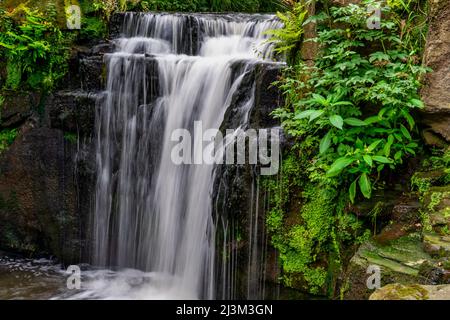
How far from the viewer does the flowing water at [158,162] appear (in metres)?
5.43

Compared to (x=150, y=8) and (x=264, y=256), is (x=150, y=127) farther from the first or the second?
(x=150, y=8)

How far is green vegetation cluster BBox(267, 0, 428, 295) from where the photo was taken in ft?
13.0

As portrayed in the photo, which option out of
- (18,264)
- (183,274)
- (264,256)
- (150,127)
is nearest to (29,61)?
(150,127)

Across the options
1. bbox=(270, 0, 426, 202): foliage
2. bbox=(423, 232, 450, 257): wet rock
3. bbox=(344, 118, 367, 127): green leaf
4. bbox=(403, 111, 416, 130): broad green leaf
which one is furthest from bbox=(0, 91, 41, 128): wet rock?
bbox=(423, 232, 450, 257): wet rock

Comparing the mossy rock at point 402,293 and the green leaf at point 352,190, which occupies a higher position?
the green leaf at point 352,190

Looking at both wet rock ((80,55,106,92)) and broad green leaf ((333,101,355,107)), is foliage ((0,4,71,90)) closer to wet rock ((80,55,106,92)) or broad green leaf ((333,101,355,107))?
wet rock ((80,55,106,92))

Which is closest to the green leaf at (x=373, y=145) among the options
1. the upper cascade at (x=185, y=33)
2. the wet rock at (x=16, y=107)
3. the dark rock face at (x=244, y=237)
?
the dark rock face at (x=244, y=237)

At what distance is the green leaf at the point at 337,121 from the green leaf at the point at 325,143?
200 mm

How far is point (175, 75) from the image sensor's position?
6.18 metres

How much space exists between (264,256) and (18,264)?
4.10 meters

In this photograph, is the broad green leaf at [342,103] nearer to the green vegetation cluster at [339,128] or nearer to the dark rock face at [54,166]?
the green vegetation cluster at [339,128]

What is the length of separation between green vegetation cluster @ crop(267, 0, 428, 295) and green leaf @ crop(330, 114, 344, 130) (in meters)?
0.01

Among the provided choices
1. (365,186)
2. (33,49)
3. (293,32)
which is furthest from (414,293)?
(33,49)

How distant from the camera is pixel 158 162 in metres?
6.00
